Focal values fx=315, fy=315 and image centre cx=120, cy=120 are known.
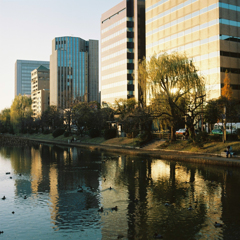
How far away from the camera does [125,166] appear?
29.3m

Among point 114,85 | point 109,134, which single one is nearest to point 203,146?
point 109,134

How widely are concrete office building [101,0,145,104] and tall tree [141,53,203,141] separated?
2119 inches

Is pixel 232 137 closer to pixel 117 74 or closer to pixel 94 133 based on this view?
pixel 94 133

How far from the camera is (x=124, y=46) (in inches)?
4011

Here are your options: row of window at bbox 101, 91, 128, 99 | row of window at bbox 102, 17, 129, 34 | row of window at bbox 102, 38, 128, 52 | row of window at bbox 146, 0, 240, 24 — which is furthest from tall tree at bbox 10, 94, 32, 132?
row of window at bbox 146, 0, 240, 24

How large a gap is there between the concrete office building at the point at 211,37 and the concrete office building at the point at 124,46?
26.2 metres

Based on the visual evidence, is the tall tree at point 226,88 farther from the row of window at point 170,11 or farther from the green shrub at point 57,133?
the green shrub at point 57,133

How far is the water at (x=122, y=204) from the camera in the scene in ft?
38.3

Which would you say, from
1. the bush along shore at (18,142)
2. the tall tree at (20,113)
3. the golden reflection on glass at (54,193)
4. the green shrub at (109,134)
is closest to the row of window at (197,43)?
the green shrub at (109,134)

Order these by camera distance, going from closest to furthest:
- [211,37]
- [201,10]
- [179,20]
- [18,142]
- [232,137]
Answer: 1. [232,137]
2. [211,37]
3. [201,10]
4. [18,142]
5. [179,20]

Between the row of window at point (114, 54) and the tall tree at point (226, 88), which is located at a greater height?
the row of window at point (114, 54)

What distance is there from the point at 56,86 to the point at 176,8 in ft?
428

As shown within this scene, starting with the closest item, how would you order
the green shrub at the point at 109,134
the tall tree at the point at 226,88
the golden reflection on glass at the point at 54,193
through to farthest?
the golden reflection on glass at the point at 54,193 < the green shrub at the point at 109,134 < the tall tree at the point at 226,88

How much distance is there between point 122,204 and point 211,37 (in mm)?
58902
